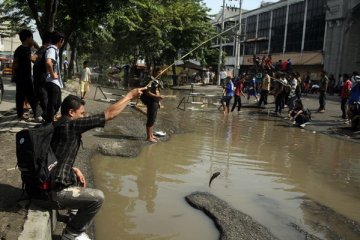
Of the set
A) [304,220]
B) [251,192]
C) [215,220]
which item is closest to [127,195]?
[215,220]

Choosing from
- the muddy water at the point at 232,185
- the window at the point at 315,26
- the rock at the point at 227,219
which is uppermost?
the window at the point at 315,26

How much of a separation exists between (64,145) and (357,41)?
3496cm

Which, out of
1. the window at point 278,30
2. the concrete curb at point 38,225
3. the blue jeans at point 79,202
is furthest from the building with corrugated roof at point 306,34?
the concrete curb at point 38,225

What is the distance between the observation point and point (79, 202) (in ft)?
13.9

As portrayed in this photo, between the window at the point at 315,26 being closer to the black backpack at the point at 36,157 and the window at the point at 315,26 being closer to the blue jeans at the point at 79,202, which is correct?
the blue jeans at the point at 79,202

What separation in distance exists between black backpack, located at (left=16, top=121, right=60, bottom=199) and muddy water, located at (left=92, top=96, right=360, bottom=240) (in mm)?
1176

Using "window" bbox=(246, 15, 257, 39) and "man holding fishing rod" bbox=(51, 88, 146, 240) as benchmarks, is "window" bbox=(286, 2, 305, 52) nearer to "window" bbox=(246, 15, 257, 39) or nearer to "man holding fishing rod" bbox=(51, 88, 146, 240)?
"window" bbox=(246, 15, 257, 39)

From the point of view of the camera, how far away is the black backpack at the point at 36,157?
3.95m

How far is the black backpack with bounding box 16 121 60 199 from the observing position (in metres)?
3.95

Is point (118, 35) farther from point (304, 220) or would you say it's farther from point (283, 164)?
point (304, 220)

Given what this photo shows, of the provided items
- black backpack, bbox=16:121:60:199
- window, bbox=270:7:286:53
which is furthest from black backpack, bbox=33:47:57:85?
window, bbox=270:7:286:53

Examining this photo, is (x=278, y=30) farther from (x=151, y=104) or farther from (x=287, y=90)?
(x=151, y=104)

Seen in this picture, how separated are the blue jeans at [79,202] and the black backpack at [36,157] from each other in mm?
143

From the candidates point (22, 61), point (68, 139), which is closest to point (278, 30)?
point (22, 61)
